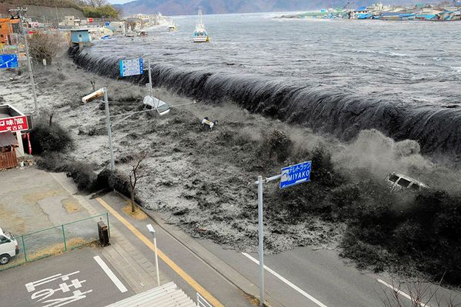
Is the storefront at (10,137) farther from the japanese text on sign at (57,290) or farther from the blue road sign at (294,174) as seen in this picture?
the blue road sign at (294,174)

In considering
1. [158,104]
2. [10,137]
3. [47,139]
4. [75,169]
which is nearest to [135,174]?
[75,169]

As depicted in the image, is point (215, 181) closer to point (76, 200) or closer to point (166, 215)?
point (166, 215)

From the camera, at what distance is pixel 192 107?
174 feet

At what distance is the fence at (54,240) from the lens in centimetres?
2034

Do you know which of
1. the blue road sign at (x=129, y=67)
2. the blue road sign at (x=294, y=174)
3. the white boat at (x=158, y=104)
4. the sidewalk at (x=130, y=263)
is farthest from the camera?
the white boat at (x=158, y=104)

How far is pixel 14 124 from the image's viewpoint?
33594 mm

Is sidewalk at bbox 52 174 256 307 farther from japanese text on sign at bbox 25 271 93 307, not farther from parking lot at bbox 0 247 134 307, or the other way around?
japanese text on sign at bbox 25 271 93 307

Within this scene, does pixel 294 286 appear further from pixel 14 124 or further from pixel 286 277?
pixel 14 124

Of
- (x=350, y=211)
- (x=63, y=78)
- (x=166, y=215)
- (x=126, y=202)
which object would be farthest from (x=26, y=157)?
(x=63, y=78)

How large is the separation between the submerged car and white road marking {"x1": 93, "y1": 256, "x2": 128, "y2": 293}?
16.3 meters

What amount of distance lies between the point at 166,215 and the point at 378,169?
46.8 ft

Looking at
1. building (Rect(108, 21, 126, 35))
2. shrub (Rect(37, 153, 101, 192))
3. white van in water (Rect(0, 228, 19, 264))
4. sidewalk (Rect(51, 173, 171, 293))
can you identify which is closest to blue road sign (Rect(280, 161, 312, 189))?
sidewalk (Rect(51, 173, 171, 293))

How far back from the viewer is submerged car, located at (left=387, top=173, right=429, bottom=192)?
A: 24.8 metres

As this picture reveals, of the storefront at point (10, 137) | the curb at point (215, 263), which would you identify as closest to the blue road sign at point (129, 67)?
the storefront at point (10, 137)
